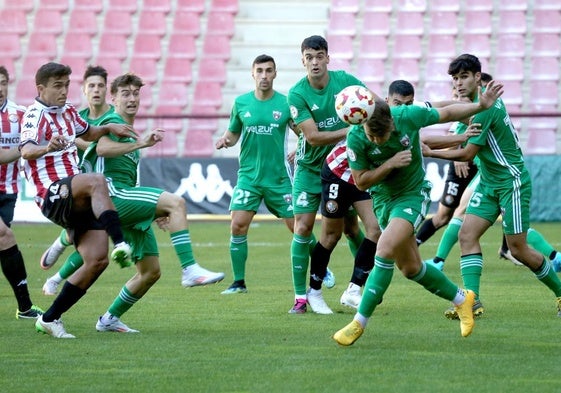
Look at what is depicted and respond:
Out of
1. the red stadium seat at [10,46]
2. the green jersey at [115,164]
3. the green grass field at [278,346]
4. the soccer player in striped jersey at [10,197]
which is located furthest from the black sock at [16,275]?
the red stadium seat at [10,46]

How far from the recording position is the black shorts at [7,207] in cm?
991

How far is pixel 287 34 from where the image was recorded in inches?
920

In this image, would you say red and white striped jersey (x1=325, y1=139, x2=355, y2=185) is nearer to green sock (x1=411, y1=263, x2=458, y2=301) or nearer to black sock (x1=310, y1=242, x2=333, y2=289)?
black sock (x1=310, y1=242, x2=333, y2=289)

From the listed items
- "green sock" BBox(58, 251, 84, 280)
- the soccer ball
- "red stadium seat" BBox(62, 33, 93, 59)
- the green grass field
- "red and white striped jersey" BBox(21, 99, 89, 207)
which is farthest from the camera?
"red stadium seat" BBox(62, 33, 93, 59)

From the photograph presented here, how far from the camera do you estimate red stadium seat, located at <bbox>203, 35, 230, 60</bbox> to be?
23.0m

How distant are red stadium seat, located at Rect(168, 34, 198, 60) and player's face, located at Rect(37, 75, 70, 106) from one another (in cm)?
1498

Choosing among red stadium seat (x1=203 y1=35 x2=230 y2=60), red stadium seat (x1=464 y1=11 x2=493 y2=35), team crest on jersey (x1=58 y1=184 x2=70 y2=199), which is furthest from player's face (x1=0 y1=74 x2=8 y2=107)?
red stadium seat (x1=464 y1=11 x2=493 y2=35)

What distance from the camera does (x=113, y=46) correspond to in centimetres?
2323

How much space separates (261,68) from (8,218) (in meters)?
2.84

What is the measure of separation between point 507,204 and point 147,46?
15.3 m

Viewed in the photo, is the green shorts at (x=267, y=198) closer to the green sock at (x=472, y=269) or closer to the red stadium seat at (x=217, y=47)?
the green sock at (x=472, y=269)

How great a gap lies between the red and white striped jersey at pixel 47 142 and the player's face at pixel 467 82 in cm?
295

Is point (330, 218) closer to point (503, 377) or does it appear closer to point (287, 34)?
point (503, 377)

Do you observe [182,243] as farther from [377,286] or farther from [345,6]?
[345,6]
